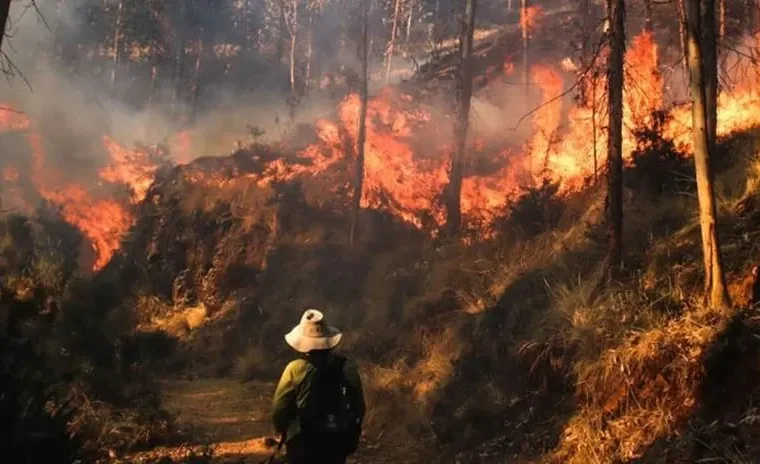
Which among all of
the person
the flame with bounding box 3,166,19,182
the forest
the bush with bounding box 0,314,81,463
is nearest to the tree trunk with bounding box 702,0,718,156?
the forest

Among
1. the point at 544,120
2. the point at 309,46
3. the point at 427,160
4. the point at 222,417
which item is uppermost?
the point at 309,46

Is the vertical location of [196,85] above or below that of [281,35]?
below

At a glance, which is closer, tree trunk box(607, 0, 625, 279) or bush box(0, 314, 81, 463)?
bush box(0, 314, 81, 463)

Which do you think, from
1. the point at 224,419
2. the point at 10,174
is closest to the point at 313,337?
the point at 224,419

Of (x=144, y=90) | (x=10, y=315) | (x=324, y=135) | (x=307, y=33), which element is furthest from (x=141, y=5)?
(x=10, y=315)

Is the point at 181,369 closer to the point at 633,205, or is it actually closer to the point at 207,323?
the point at 207,323

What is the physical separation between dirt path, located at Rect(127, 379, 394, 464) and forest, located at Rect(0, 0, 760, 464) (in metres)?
0.07

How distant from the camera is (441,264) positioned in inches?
571

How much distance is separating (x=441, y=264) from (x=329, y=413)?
10.2m

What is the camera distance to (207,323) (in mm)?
A: 17000

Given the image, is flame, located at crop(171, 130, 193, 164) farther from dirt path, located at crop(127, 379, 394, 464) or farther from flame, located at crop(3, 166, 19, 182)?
dirt path, located at crop(127, 379, 394, 464)

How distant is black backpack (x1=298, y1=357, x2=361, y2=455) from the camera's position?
448 centimetres

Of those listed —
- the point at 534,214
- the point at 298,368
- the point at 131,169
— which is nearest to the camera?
the point at 298,368

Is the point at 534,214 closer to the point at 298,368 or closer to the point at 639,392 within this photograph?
the point at 639,392
